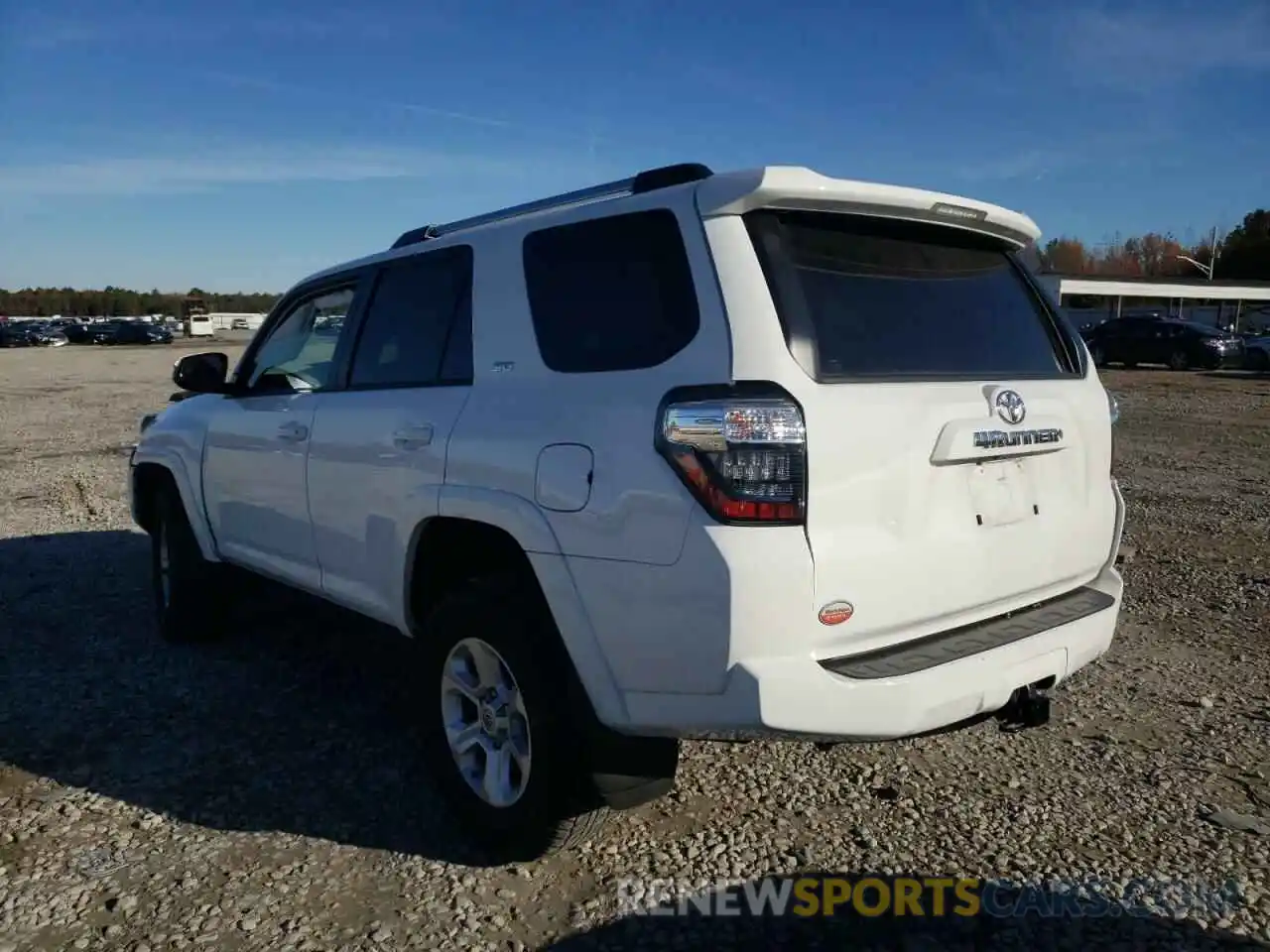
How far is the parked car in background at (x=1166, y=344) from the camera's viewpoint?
28656mm

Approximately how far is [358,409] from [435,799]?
144cm

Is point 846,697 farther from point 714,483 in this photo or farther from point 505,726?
point 505,726

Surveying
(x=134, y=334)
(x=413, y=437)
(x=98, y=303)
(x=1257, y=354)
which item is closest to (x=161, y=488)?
(x=413, y=437)

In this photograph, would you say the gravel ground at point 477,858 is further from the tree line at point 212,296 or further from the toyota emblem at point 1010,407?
the tree line at point 212,296

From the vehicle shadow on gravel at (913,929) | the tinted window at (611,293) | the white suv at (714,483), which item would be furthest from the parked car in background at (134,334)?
the vehicle shadow on gravel at (913,929)

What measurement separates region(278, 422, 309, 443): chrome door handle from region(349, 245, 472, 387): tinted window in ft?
1.07

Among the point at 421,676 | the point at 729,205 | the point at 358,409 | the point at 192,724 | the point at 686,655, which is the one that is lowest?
the point at 192,724

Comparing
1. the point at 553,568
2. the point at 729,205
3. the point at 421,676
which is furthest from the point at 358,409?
the point at 729,205

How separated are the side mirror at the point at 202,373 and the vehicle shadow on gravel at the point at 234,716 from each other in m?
1.29

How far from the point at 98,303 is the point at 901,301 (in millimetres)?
135090

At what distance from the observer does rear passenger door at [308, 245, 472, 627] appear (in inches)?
132

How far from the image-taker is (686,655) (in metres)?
2.49

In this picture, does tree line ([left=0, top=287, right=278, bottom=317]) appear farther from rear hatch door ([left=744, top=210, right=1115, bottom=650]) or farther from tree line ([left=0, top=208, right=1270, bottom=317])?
rear hatch door ([left=744, top=210, right=1115, bottom=650])

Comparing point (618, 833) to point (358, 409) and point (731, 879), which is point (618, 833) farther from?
point (358, 409)
